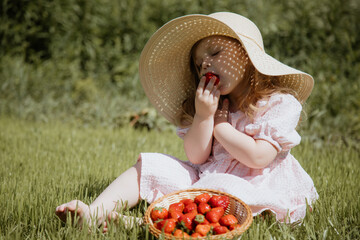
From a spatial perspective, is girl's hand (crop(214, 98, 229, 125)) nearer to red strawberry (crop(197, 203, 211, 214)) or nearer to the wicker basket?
the wicker basket

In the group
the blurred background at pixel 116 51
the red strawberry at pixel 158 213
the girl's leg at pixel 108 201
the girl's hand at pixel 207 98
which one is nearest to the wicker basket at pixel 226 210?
the red strawberry at pixel 158 213

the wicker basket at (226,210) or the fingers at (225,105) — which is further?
the fingers at (225,105)

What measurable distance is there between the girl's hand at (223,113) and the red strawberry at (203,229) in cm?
73

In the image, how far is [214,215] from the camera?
64.3 inches

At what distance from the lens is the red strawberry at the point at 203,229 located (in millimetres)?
1531

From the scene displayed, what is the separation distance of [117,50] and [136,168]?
13.7ft

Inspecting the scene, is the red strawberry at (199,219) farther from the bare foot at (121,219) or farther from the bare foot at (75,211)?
the bare foot at (75,211)

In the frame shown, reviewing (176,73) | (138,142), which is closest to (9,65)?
(138,142)

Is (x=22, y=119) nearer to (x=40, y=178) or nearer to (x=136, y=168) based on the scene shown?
(x=40, y=178)

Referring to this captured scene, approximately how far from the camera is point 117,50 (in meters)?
5.94

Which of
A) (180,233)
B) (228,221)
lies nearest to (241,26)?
(228,221)

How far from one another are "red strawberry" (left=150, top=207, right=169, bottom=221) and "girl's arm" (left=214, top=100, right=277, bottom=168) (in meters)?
0.53

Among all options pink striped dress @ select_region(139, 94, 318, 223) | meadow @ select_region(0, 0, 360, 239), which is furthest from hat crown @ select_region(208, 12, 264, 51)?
meadow @ select_region(0, 0, 360, 239)

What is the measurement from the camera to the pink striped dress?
191 cm
